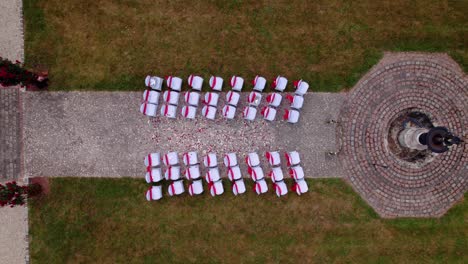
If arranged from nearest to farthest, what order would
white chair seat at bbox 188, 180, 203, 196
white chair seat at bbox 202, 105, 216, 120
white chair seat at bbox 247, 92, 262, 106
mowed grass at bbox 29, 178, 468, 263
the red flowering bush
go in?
the red flowering bush < white chair seat at bbox 247, 92, 262, 106 < white chair seat at bbox 202, 105, 216, 120 < white chair seat at bbox 188, 180, 203, 196 < mowed grass at bbox 29, 178, 468, 263

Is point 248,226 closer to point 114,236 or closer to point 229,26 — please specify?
point 114,236

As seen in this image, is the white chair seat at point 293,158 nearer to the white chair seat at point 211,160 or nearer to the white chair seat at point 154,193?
the white chair seat at point 211,160

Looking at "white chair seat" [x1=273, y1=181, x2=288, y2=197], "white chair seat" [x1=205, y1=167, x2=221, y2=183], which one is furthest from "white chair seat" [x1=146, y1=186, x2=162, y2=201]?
"white chair seat" [x1=273, y1=181, x2=288, y2=197]

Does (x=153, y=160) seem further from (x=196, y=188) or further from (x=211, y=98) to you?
(x=211, y=98)

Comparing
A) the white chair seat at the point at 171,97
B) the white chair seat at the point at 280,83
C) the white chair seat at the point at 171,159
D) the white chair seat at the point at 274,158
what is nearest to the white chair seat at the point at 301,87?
the white chair seat at the point at 280,83

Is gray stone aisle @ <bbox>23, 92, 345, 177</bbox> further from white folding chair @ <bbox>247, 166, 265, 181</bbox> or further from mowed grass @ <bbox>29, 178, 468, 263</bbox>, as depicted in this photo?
mowed grass @ <bbox>29, 178, 468, 263</bbox>

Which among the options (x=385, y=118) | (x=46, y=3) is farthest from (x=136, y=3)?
(x=385, y=118)
